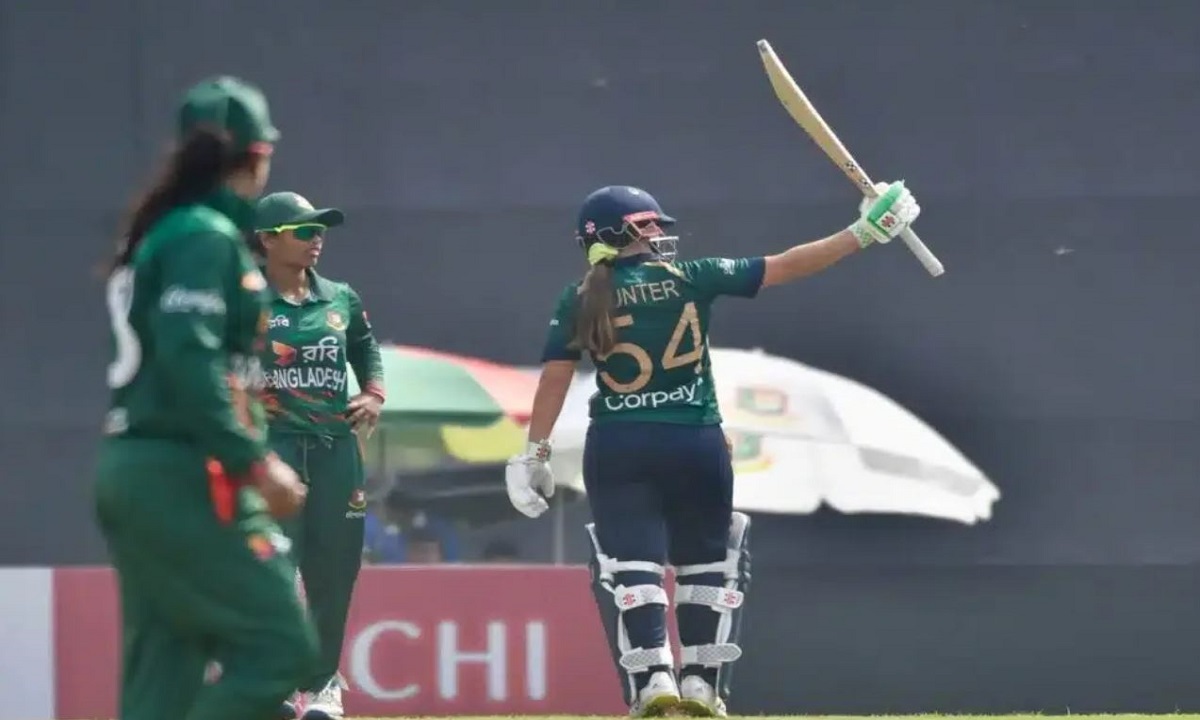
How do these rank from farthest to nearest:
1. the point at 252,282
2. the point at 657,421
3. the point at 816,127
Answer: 1. the point at 816,127
2. the point at 657,421
3. the point at 252,282

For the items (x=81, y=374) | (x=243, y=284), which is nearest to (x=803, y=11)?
(x=81, y=374)

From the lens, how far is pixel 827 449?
13.5 m

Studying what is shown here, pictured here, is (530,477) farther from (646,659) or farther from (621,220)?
(621,220)

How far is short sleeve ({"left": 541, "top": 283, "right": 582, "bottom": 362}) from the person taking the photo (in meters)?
7.63

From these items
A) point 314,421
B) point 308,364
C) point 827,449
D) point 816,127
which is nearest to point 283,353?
point 308,364

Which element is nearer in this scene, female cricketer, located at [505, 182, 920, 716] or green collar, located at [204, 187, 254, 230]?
green collar, located at [204, 187, 254, 230]

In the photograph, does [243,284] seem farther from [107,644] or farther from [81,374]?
[81,374]

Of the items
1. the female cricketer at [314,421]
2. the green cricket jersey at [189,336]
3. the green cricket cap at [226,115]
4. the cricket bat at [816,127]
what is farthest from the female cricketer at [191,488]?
the cricket bat at [816,127]

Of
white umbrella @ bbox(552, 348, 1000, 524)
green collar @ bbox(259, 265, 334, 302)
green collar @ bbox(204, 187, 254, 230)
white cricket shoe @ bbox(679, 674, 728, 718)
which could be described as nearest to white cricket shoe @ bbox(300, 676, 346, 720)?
white cricket shoe @ bbox(679, 674, 728, 718)

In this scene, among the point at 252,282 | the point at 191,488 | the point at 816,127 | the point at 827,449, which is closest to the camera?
the point at 191,488

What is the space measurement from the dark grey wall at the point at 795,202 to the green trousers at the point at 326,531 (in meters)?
6.09

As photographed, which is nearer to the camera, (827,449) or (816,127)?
(816,127)

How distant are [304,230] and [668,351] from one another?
1162 millimetres

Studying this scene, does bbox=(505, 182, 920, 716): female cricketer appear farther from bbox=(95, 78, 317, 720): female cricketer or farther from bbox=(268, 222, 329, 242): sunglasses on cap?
bbox=(95, 78, 317, 720): female cricketer
